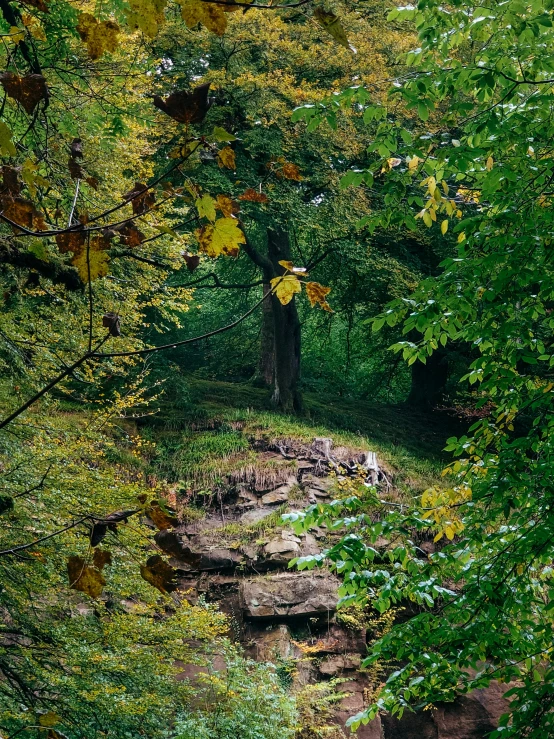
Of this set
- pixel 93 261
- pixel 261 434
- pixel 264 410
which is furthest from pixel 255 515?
pixel 93 261

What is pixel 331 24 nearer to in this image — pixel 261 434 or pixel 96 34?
pixel 96 34

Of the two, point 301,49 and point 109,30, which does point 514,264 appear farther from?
point 301,49

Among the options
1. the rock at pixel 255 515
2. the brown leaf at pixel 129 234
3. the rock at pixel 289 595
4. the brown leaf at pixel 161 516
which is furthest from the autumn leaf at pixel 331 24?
the rock at pixel 255 515

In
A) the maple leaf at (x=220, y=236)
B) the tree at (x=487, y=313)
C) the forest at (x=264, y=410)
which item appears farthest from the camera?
the tree at (x=487, y=313)

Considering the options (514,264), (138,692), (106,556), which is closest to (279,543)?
(138,692)

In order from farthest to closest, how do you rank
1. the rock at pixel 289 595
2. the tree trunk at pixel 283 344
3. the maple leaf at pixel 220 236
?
the tree trunk at pixel 283 344 → the rock at pixel 289 595 → the maple leaf at pixel 220 236

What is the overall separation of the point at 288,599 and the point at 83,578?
25.7ft

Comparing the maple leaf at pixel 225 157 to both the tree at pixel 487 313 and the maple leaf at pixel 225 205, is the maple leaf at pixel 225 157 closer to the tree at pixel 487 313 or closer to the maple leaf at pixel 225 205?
the maple leaf at pixel 225 205

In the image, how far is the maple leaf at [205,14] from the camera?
1084 mm

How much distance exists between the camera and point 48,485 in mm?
4344

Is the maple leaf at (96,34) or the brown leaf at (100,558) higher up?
the maple leaf at (96,34)

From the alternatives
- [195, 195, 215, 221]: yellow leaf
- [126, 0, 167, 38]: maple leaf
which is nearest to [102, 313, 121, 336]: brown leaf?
[195, 195, 215, 221]: yellow leaf

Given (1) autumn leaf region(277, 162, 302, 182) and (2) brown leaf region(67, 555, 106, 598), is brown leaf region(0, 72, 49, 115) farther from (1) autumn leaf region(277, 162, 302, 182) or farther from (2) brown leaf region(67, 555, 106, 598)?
(2) brown leaf region(67, 555, 106, 598)

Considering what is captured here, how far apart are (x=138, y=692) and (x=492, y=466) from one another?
9.97ft
